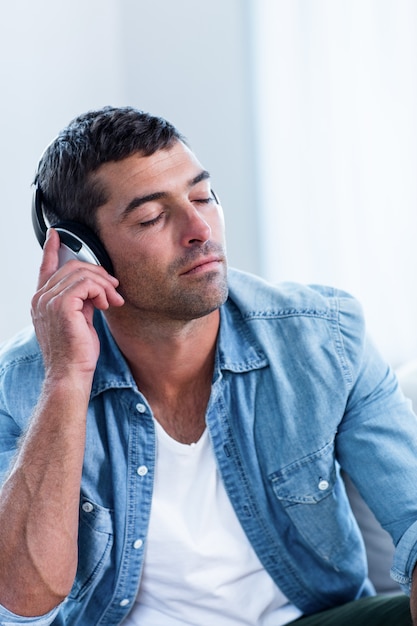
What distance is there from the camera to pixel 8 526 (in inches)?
59.7

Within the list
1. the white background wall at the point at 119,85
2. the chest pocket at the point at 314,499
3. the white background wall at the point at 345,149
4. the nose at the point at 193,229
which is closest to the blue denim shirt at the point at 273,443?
the chest pocket at the point at 314,499

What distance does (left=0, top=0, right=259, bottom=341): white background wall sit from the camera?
8.17 feet

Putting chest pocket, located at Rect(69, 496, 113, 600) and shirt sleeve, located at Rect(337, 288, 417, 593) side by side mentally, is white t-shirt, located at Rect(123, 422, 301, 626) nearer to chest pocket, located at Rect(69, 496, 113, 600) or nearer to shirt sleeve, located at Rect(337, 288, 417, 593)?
chest pocket, located at Rect(69, 496, 113, 600)

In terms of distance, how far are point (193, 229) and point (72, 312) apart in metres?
A: 0.25

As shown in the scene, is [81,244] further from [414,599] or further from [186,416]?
[414,599]

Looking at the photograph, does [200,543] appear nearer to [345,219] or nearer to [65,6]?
[345,219]

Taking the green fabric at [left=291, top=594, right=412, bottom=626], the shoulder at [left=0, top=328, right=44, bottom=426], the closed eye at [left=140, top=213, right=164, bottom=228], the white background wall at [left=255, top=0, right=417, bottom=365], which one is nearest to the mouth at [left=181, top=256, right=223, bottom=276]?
the closed eye at [left=140, top=213, right=164, bottom=228]

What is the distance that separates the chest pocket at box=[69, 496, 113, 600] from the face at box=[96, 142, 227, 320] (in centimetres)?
36

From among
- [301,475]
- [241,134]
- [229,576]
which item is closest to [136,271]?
[301,475]

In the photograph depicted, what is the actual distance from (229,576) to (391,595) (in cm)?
30

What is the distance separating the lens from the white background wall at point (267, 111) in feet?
7.75

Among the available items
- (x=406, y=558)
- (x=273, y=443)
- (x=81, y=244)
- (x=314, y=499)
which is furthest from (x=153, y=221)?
(x=406, y=558)

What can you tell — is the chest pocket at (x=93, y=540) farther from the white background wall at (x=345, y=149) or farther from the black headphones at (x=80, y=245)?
the white background wall at (x=345, y=149)

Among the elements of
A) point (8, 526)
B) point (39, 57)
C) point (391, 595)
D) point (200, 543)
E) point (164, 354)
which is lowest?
point (391, 595)
